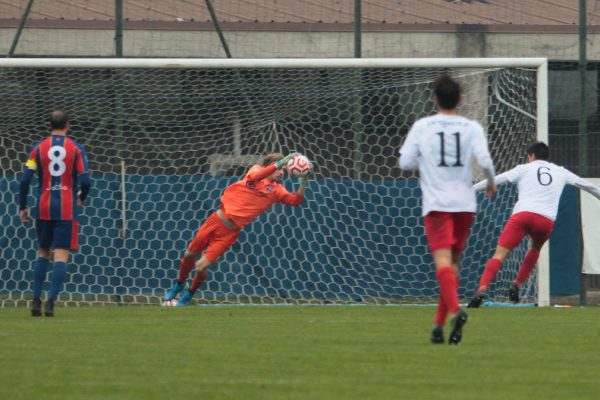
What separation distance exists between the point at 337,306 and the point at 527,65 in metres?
3.49

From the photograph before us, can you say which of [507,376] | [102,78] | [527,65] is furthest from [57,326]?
[527,65]

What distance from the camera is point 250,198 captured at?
550 inches

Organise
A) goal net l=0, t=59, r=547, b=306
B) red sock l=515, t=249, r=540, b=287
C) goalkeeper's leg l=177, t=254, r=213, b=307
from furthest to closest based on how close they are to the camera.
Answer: goal net l=0, t=59, r=547, b=306, goalkeeper's leg l=177, t=254, r=213, b=307, red sock l=515, t=249, r=540, b=287

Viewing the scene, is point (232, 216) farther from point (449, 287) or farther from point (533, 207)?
point (449, 287)

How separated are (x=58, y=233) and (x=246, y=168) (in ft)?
13.4

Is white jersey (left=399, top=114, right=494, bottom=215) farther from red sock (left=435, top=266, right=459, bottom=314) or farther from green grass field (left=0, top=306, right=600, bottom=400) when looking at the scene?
green grass field (left=0, top=306, right=600, bottom=400)

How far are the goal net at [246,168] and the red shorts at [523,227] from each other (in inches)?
74.4

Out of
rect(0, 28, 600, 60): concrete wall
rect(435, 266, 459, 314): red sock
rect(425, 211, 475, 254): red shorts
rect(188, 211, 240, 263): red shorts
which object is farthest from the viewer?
rect(0, 28, 600, 60): concrete wall

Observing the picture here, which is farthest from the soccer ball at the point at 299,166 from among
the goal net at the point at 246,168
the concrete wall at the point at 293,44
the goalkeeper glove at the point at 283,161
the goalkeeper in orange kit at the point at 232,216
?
the concrete wall at the point at 293,44

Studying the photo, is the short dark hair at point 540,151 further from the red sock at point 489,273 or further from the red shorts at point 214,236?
the red shorts at point 214,236

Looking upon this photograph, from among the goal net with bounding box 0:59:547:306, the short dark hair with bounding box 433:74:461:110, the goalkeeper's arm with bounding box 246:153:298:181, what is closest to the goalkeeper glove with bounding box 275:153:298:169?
the goalkeeper's arm with bounding box 246:153:298:181

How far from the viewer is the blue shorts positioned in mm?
11461

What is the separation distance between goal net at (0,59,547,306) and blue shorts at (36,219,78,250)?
3232mm

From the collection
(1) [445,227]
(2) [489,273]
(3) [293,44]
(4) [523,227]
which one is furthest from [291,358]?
(3) [293,44]
